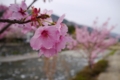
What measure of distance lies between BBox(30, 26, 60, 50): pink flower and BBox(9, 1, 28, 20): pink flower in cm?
12

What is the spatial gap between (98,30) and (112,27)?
1.89 feet

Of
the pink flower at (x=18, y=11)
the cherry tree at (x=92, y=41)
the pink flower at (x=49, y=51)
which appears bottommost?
the cherry tree at (x=92, y=41)

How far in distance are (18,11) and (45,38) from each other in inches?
6.5

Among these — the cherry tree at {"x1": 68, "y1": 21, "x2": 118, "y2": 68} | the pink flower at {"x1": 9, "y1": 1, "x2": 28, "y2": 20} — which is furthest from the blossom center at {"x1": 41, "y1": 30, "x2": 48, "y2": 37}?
the cherry tree at {"x1": 68, "y1": 21, "x2": 118, "y2": 68}

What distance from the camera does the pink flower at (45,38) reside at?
581mm

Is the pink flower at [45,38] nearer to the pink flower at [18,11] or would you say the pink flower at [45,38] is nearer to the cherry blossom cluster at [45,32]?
the cherry blossom cluster at [45,32]

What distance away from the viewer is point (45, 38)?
1.98 ft

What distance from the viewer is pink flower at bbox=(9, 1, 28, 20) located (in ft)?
2.20

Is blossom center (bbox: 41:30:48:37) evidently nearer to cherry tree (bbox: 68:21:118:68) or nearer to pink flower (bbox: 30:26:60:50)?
pink flower (bbox: 30:26:60:50)

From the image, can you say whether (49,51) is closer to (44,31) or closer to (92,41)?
(44,31)

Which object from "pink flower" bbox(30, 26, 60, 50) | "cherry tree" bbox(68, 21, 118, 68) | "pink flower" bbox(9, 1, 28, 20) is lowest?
"cherry tree" bbox(68, 21, 118, 68)

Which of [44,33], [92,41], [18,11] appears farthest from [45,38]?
[92,41]

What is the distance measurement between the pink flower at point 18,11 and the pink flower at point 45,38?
4.9 inches

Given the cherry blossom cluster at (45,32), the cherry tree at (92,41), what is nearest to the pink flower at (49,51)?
the cherry blossom cluster at (45,32)
